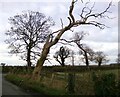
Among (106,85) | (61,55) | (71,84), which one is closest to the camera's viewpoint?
(106,85)

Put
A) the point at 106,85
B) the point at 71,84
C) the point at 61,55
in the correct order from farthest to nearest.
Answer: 1. the point at 61,55
2. the point at 71,84
3. the point at 106,85

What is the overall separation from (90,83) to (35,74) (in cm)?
1411

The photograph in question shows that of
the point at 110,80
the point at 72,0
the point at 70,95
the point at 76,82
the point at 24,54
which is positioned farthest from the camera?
the point at 24,54

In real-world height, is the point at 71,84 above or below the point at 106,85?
below

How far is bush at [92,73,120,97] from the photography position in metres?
16.4

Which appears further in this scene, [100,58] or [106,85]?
[100,58]

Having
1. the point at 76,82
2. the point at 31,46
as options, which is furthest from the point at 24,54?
the point at 76,82

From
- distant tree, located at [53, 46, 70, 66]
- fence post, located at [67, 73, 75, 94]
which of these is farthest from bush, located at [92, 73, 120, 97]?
distant tree, located at [53, 46, 70, 66]

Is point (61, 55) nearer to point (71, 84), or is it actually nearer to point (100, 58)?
point (100, 58)

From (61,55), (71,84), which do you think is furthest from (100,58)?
(71,84)

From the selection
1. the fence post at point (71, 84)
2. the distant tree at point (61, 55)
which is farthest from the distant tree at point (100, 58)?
the fence post at point (71, 84)

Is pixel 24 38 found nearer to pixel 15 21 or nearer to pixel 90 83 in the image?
pixel 15 21

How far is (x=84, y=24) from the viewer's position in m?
32.3

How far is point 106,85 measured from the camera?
16.7m
